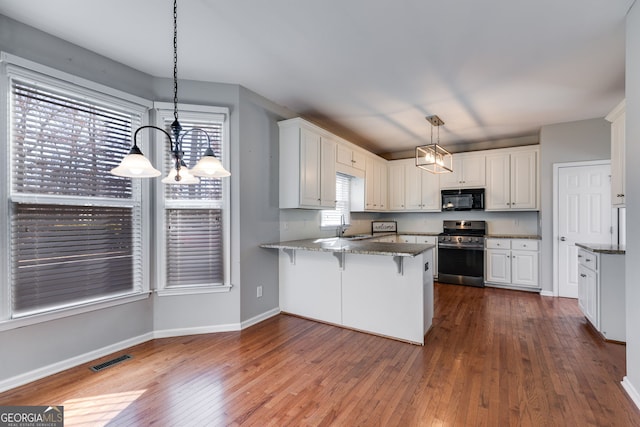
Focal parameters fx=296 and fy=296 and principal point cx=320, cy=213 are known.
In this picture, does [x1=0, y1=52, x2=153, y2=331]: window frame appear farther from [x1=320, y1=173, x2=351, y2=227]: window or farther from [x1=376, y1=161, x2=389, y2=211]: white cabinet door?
[x1=376, y1=161, x2=389, y2=211]: white cabinet door

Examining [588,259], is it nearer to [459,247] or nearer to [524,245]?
[524,245]

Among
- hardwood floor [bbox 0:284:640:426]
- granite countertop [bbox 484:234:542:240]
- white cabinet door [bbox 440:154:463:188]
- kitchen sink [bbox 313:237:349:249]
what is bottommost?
hardwood floor [bbox 0:284:640:426]

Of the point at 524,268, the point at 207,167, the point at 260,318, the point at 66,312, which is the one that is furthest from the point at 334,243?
the point at 524,268

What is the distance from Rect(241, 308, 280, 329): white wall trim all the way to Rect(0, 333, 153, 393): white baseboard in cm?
94

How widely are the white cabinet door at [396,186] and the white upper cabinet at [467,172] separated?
841 millimetres

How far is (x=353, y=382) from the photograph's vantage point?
2.22 m

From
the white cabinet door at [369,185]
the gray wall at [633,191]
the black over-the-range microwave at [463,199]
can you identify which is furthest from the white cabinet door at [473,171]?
the gray wall at [633,191]

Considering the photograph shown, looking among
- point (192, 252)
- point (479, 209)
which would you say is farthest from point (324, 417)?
point (479, 209)

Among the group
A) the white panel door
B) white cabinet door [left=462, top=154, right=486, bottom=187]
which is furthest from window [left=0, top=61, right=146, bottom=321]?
the white panel door

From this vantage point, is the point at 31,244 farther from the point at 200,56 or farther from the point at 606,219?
the point at 606,219

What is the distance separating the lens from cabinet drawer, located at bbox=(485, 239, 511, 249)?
4.99 meters

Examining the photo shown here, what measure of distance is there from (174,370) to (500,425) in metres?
2.33

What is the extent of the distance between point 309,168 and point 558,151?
3.84m

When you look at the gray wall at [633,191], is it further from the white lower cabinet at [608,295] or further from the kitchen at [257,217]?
the white lower cabinet at [608,295]
